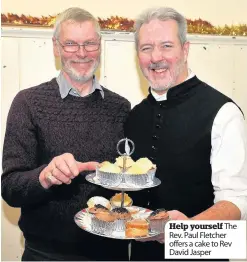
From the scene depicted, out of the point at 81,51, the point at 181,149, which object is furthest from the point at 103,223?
the point at 81,51

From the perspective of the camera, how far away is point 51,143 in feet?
4.79

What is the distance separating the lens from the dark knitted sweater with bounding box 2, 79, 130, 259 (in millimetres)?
1440

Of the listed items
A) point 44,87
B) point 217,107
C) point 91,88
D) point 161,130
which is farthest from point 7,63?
point 217,107

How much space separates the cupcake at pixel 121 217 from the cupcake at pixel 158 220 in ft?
0.24

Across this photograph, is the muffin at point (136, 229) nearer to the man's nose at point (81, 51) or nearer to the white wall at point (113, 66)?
the man's nose at point (81, 51)

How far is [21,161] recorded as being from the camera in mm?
1402

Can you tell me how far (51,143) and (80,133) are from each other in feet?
0.37

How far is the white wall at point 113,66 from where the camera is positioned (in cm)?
180

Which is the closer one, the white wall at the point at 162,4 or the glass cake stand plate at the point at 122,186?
the glass cake stand plate at the point at 122,186

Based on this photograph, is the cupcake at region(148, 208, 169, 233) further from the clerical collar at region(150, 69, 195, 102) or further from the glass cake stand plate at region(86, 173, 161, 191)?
the clerical collar at region(150, 69, 195, 102)

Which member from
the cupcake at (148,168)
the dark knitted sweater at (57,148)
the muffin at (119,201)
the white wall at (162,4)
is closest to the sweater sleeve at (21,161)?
the dark knitted sweater at (57,148)

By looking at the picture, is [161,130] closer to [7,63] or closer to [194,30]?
[194,30]

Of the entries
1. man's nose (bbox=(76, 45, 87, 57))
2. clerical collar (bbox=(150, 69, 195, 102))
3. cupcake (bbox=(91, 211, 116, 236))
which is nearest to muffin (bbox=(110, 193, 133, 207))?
cupcake (bbox=(91, 211, 116, 236))

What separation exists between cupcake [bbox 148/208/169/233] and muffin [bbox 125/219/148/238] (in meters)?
0.02
